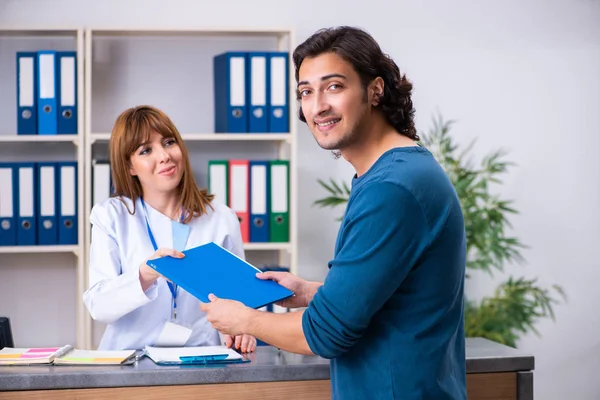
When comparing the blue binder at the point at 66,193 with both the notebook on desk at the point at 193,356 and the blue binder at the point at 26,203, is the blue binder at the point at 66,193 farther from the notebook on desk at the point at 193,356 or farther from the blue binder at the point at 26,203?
the notebook on desk at the point at 193,356

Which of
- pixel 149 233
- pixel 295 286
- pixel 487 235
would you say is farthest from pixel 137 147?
pixel 487 235

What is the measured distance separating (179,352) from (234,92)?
1.70 metres

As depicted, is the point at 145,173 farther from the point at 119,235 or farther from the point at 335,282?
the point at 335,282

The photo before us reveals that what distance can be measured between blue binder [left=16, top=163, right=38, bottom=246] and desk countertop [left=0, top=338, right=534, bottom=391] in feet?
5.32

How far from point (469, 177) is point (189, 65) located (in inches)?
59.4

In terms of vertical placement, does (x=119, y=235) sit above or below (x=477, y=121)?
below

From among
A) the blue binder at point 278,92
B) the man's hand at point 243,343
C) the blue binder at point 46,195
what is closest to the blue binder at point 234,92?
the blue binder at point 278,92

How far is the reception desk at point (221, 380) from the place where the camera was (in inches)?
74.9

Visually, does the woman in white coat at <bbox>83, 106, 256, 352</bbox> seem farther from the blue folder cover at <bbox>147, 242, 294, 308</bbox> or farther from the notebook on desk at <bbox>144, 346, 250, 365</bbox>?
the blue folder cover at <bbox>147, 242, 294, 308</bbox>

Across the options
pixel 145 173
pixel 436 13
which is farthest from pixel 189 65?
pixel 145 173

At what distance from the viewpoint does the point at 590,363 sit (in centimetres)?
434

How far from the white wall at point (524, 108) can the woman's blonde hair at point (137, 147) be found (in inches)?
60.9

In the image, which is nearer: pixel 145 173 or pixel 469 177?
pixel 145 173

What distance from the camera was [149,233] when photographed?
2.39 metres
